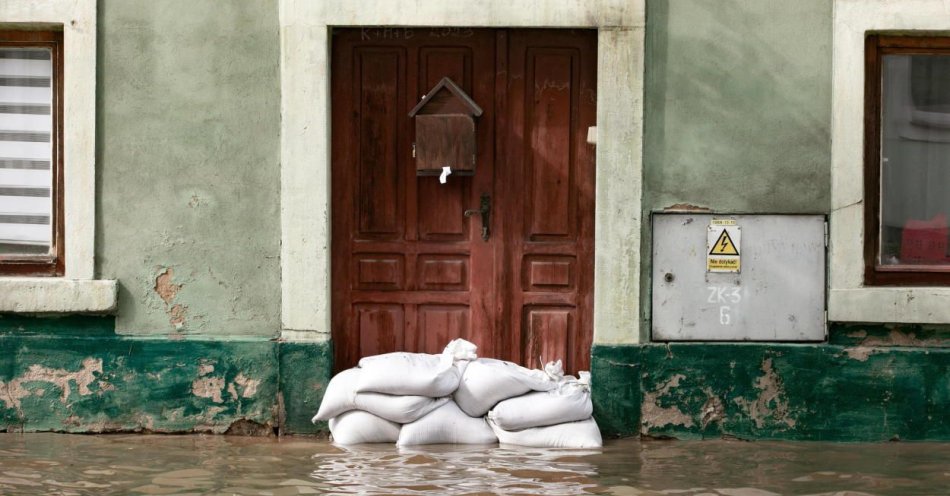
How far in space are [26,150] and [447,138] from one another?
8.16 feet

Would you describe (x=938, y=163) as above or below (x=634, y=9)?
below

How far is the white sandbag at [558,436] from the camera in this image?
696 centimetres

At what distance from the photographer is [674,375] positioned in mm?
7207

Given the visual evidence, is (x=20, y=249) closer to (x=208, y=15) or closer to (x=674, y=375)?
(x=208, y=15)

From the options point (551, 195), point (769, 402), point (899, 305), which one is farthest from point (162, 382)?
point (899, 305)

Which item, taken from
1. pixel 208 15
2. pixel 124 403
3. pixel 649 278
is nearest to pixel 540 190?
A: pixel 649 278

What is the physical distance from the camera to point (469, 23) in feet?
23.5

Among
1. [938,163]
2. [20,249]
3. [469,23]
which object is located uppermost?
[469,23]

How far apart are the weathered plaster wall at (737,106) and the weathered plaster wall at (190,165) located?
2.20 metres

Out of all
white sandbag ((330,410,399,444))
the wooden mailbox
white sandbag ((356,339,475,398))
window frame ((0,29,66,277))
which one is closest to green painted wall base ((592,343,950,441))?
white sandbag ((356,339,475,398))

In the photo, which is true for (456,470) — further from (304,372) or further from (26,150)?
(26,150)

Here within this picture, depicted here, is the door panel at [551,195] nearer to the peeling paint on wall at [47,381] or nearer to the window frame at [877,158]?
the window frame at [877,158]

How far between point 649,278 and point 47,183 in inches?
140

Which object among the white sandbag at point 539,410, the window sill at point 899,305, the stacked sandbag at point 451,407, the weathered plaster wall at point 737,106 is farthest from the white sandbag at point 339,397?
the window sill at point 899,305
